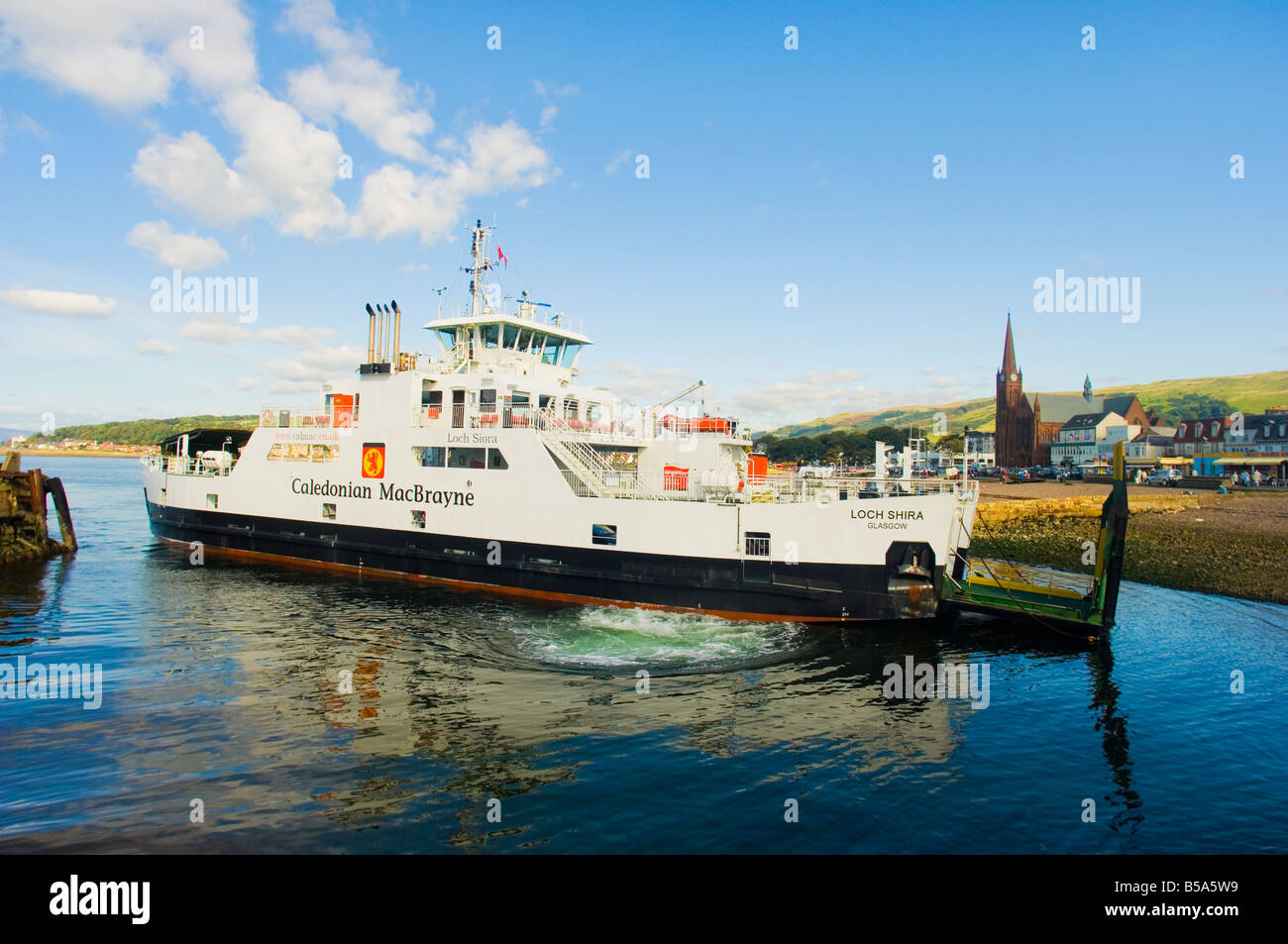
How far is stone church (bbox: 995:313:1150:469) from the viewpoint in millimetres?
105375

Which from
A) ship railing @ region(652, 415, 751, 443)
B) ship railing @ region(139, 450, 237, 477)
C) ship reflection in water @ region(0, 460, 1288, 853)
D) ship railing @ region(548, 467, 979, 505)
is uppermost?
ship railing @ region(652, 415, 751, 443)

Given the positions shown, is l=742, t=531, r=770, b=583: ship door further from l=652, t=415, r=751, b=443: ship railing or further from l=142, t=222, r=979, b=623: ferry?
l=652, t=415, r=751, b=443: ship railing

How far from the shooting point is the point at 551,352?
25.5 metres

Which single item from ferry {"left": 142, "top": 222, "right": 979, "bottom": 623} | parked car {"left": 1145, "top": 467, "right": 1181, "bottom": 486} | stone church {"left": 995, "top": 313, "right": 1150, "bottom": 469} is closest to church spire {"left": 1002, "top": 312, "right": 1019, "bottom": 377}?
stone church {"left": 995, "top": 313, "right": 1150, "bottom": 469}

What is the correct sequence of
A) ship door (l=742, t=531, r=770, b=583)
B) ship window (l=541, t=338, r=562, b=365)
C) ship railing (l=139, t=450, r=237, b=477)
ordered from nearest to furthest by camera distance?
1. ship door (l=742, t=531, r=770, b=583)
2. ship window (l=541, t=338, r=562, b=365)
3. ship railing (l=139, t=450, r=237, b=477)

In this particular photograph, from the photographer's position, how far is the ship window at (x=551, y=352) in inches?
1000

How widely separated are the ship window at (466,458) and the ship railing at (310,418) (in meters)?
5.12

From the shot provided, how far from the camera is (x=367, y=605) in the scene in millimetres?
19391

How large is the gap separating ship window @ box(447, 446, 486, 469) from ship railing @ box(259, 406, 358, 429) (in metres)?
5.12

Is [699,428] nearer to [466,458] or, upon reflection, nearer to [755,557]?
[755,557]

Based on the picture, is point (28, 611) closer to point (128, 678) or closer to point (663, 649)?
point (128, 678)

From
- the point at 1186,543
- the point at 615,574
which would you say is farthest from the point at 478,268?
the point at 1186,543

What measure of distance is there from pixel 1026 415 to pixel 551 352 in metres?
103
